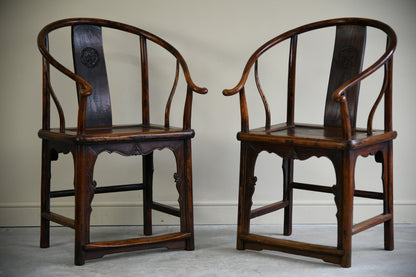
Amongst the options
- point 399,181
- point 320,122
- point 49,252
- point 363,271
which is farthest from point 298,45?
point 49,252

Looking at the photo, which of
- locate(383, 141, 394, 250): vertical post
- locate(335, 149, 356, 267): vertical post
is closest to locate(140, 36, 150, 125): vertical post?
locate(335, 149, 356, 267): vertical post

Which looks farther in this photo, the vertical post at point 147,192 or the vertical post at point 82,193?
the vertical post at point 147,192

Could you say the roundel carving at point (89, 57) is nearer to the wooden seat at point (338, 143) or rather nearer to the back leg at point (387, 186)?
the wooden seat at point (338, 143)

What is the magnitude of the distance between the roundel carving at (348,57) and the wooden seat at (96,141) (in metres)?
0.68

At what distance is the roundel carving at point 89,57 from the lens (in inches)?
110

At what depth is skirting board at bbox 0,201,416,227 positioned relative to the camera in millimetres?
3201

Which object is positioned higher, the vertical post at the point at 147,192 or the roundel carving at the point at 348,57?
the roundel carving at the point at 348,57

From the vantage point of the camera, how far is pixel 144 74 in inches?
115

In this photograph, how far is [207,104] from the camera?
127 inches

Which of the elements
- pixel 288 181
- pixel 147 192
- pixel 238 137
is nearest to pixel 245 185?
pixel 238 137

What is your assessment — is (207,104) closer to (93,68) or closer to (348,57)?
(93,68)

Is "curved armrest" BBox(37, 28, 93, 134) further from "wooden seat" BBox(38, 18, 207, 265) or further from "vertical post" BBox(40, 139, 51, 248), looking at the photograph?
"vertical post" BBox(40, 139, 51, 248)

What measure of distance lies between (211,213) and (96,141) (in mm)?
1012

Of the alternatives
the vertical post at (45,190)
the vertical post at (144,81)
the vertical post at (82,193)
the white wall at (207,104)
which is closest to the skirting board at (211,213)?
the white wall at (207,104)
